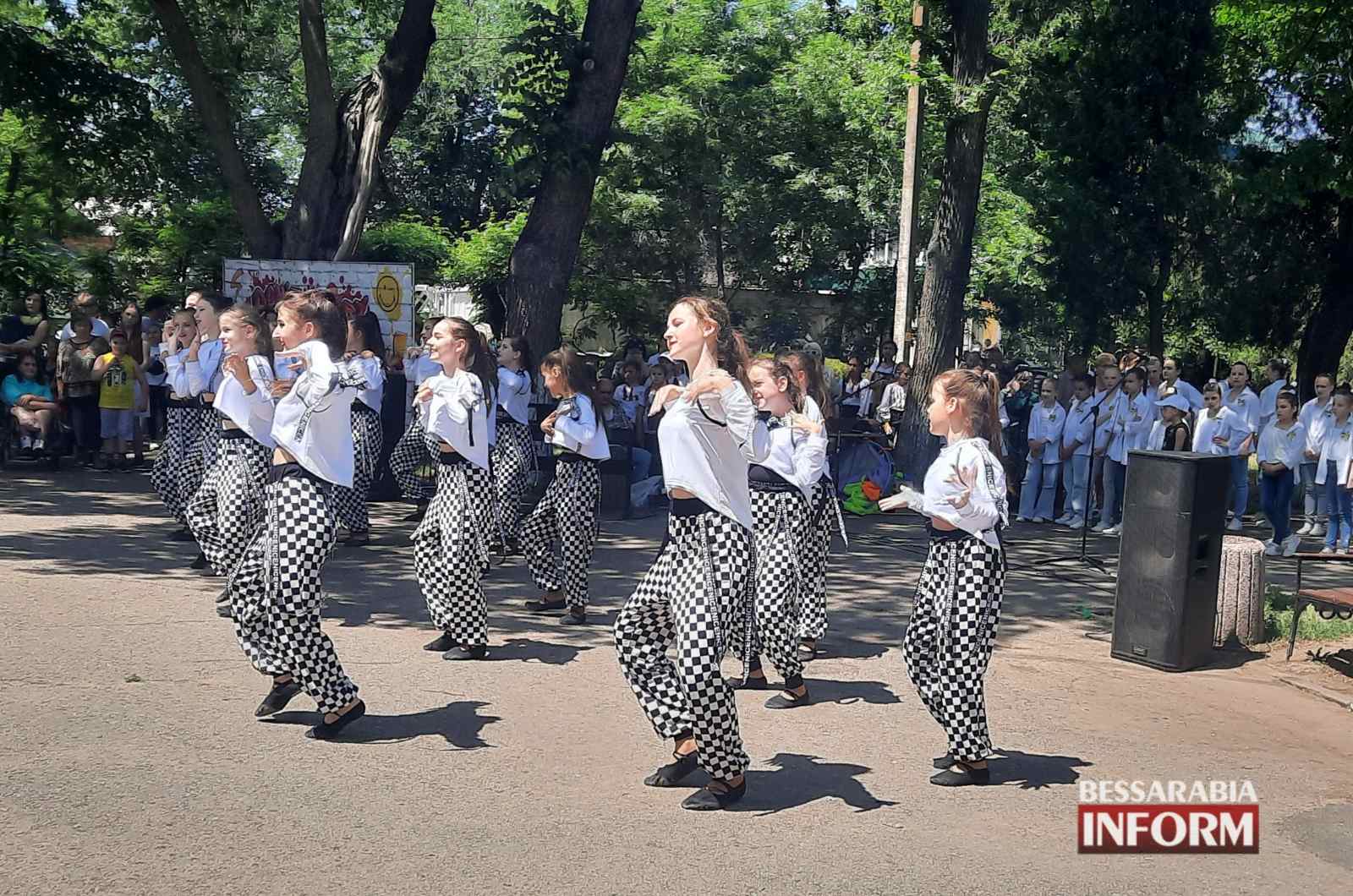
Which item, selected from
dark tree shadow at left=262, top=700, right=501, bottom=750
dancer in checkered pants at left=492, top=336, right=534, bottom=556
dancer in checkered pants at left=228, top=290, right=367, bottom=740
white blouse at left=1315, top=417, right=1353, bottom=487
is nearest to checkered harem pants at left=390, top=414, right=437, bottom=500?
dancer in checkered pants at left=492, top=336, right=534, bottom=556

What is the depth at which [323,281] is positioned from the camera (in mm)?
16406

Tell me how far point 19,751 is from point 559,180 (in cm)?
1008

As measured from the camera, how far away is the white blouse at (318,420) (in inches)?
260

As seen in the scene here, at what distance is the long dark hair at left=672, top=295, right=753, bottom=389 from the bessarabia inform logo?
7.77 ft

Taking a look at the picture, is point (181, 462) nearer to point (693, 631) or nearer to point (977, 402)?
point (693, 631)

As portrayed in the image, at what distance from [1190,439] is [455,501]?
9.51 m

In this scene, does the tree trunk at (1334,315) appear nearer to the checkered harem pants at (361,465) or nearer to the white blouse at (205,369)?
the checkered harem pants at (361,465)

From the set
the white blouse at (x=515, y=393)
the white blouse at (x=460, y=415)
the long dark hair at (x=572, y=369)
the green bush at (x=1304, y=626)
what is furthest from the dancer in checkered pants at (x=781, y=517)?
the white blouse at (x=515, y=393)

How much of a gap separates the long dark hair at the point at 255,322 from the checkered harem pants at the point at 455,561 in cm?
130

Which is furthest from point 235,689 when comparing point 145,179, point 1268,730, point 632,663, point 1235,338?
point 1235,338

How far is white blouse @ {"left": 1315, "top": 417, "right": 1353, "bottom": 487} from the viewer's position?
14094mm

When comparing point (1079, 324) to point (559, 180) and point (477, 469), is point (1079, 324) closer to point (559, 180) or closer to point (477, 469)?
point (559, 180)

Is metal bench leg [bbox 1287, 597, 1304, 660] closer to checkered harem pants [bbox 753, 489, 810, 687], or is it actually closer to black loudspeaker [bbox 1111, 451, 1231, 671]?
black loudspeaker [bbox 1111, 451, 1231, 671]

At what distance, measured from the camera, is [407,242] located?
3122 centimetres
